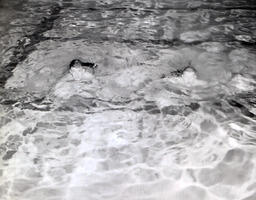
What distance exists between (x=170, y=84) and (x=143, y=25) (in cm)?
97

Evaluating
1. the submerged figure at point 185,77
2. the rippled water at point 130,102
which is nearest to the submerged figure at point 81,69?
the rippled water at point 130,102

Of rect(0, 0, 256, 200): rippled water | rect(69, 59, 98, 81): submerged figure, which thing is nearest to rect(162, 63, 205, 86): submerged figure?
rect(0, 0, 256, 200): rippled water

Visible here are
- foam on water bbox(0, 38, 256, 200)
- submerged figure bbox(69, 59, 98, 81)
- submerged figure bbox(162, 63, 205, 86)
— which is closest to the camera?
foam on water bbox(0, 38, 256, 200)

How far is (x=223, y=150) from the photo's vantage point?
7.24ft

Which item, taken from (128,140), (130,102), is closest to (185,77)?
(130,102)

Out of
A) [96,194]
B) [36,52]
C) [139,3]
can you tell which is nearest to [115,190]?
[96,194]

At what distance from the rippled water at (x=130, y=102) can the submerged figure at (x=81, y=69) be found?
0.05 ft

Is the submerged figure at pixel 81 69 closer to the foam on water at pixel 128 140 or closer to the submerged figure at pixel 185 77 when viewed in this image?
the foam on water at pixel 128 140

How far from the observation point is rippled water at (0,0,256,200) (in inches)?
→ 81.0

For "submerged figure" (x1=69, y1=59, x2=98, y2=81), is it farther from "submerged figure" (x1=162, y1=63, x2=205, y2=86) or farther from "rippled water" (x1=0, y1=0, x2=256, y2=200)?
"submerged figure" (x1=162, y1=63, x2=205, y2=86)

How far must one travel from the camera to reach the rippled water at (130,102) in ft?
6.75

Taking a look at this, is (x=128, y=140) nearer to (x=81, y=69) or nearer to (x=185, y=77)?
(x=185, y=77)

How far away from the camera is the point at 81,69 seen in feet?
9.54

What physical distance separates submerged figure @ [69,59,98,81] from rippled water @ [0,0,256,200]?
14 millimetres
